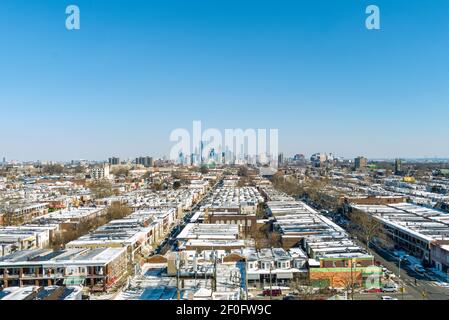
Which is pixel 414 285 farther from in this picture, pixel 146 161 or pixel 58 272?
pixel 146 161

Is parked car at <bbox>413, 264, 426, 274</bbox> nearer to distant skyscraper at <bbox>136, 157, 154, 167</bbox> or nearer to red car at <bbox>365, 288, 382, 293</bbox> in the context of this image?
red car at <bbox>365, 288, 382, 293</bbox>

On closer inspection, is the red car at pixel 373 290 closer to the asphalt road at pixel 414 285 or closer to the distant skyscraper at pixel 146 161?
the asphalt road at pixel 414 285

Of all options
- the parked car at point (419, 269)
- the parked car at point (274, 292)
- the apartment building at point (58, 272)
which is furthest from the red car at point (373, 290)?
the apartment building at point (58, 272)

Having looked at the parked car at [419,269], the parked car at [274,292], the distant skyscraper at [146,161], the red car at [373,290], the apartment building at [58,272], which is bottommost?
the parked car at [419,269]

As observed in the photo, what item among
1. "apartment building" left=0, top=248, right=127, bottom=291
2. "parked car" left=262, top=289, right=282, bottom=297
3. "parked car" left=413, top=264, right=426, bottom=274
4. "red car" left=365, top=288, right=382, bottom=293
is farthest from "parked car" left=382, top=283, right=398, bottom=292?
"apartment building" left=0, top=248, right=127, bottom=291

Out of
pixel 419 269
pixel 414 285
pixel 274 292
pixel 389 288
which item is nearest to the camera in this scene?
pixel 274 292

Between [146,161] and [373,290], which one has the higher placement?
[146,161]

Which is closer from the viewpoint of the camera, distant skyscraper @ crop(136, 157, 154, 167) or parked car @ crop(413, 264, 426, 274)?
parked car @ crop(413, 264, 426, 274)

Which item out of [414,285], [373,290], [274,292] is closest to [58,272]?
[274,292]
